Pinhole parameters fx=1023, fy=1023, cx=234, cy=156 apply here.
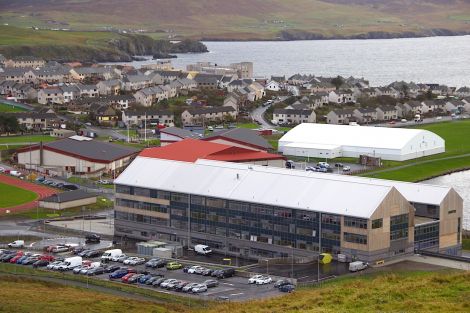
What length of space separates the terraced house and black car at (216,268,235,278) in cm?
205

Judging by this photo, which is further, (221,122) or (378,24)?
(378,24)

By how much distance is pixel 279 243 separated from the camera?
80.4ft

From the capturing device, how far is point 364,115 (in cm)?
5550

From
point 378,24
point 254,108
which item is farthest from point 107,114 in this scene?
point 378,24

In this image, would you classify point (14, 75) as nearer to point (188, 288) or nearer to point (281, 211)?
point (281, 211)

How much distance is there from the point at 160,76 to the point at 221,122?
18.3 metres

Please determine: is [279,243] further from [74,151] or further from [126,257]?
[74,151]

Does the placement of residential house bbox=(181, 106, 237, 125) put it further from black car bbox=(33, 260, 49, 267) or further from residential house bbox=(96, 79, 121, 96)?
black car bbox=(33, 260, 49, 267)

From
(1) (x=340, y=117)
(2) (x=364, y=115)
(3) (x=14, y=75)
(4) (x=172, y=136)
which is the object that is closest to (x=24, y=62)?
(3) (x=14, y=75)

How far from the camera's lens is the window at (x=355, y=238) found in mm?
23000

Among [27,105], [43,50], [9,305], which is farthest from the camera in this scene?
[43,50]

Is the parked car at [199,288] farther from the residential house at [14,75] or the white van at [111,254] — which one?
the residential house at [14,75]

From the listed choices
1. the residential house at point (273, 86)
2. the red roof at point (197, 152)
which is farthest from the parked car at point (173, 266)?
the residential house at point (273, 86)

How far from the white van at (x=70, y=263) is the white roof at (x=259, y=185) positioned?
13.8 ft
